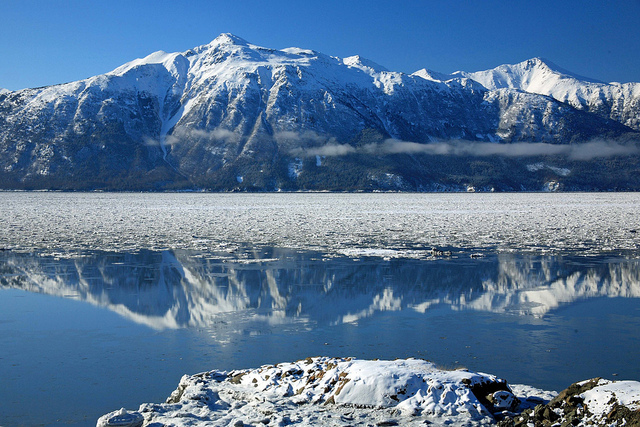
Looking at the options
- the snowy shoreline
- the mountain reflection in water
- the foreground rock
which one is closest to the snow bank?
the snowy shoreline

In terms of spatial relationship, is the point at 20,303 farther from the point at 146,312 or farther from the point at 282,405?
the point at 282,405

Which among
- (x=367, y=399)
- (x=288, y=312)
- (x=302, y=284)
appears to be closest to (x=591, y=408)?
(x=367, y=399)

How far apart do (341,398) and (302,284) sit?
334 inches

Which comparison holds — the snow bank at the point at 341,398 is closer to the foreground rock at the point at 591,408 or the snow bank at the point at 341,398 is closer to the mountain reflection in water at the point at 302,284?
the foreground rock at the point at 591,408

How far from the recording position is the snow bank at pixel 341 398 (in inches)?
232

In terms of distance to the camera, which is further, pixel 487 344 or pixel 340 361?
pixel 487 344

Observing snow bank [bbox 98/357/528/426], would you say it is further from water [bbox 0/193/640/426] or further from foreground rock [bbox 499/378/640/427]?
water [bbox 0/193/640/426]

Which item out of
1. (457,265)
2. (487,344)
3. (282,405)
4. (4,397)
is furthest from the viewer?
(457,265)

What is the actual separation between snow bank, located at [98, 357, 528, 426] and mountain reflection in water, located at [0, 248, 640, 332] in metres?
3.55

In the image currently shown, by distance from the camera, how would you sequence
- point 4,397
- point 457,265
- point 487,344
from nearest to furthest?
point 4,397
point 487,344
point 457,265

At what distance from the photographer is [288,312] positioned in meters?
11.6

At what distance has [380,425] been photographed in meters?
5.70

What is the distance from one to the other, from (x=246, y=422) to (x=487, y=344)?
4.88m

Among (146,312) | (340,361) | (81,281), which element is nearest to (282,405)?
(340,361)
